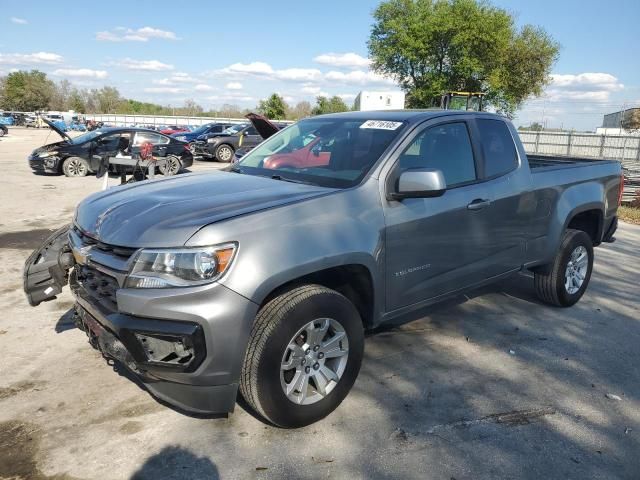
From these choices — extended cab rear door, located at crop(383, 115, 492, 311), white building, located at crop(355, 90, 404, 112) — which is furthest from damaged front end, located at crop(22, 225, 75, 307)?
white building, located at crop(355, 90, 404, 112)

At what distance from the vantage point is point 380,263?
321cm

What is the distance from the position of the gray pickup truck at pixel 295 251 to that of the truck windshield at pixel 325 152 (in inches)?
0.6

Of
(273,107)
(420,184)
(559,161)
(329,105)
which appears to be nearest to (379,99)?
(559,161)

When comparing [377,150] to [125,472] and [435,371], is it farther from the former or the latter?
[125,472]

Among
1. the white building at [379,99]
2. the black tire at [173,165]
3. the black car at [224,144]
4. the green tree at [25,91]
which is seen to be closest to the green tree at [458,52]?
the white building at [379,99]

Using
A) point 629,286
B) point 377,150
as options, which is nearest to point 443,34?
point 629,286

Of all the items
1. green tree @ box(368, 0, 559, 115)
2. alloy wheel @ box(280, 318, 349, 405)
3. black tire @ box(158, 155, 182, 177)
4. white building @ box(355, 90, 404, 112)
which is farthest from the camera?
green tree @ box(368, 0, 559, 115)

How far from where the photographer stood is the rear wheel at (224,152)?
19.4m

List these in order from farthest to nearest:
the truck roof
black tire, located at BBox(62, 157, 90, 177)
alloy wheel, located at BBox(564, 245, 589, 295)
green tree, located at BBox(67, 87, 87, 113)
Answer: green tree, located at BBox(67, 87, 87, 113) < black tire, located at BBox(62, 157, 90, 177) < alloy wheel, located at BBox(564, 245, 589, 295) < the truck roof

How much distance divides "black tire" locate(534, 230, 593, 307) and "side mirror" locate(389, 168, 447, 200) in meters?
2.30

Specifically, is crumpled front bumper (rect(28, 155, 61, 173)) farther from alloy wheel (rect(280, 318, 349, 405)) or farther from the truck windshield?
alloy wheel (rect(280, 318, 349, 405))

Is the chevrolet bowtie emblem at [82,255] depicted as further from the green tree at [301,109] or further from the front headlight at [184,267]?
the green tree at [301,109]

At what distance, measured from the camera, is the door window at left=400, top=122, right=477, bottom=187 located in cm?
361

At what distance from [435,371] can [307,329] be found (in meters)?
1.34
